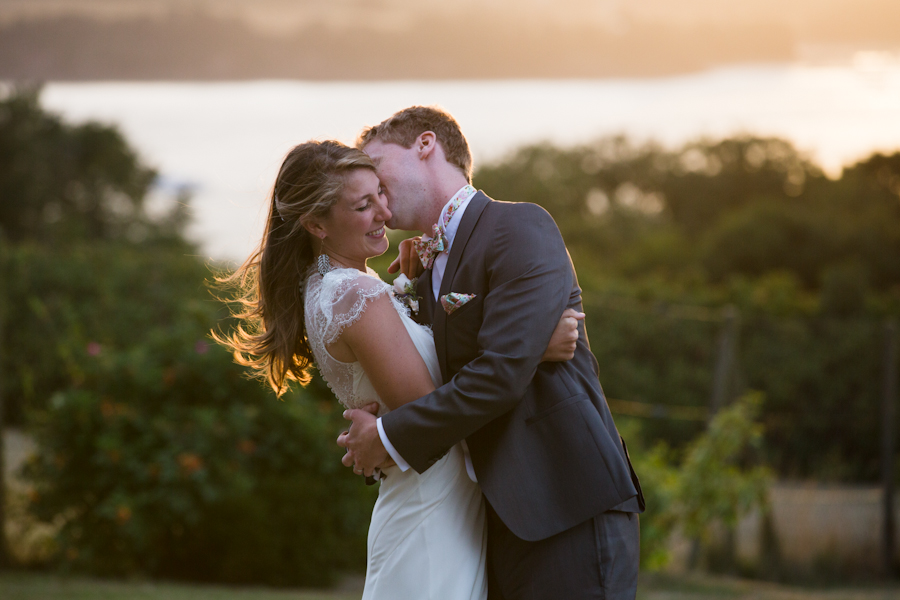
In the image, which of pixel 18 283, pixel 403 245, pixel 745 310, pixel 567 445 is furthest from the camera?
pixel 745 310

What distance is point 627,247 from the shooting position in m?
→ 32.6

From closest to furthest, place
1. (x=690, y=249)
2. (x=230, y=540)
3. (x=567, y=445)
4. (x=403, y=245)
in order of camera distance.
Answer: (x=567, y=445)
(x=403, y=245)
(x=230, y=540)
(x=690, y=249)

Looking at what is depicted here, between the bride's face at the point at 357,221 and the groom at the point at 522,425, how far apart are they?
0.76ft

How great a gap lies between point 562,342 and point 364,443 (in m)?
0.58

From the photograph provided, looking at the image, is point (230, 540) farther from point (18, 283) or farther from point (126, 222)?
point (126, 222)

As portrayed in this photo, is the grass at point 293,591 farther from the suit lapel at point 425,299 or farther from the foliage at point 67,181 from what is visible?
the foliage at point 67,181

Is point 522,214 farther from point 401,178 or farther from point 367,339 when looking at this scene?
point 367,339

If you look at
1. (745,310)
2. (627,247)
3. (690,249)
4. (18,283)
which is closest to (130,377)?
(18,283)

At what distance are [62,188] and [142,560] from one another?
28.4 m

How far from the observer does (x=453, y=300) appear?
2.16m

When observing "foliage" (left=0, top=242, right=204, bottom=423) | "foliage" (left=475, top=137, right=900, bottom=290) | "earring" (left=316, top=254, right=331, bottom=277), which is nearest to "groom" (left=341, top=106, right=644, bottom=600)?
"earring" (left=316, top=254, right=331, bottom=277)

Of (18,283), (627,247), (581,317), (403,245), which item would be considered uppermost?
(403,245)

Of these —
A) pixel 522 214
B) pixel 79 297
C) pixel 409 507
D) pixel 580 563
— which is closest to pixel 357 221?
pixel 522 214

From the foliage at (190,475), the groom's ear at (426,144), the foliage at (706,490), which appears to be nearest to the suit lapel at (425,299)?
the groom's ear at (426,144)
